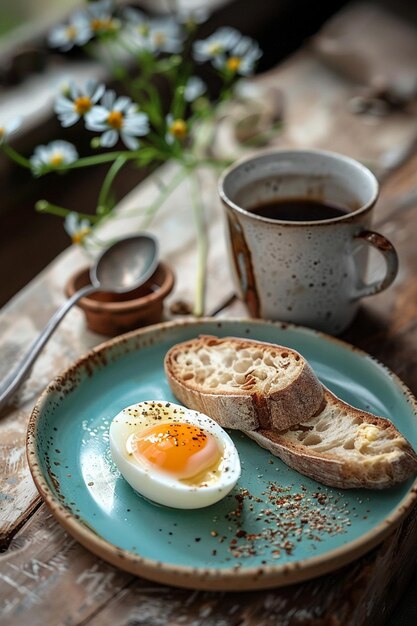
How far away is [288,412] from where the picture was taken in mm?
1097

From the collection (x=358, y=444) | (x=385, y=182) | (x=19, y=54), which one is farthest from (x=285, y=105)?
(x=358, y=444)

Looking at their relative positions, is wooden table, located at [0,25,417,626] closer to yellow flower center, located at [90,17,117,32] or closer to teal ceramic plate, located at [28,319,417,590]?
teal ceramic plate, located at [28,319,417,590]

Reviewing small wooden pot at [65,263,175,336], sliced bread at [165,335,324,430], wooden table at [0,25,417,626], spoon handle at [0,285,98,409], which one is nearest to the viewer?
wooden table at [0,25,417,626]

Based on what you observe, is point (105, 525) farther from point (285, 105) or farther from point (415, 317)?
point (285, 105)

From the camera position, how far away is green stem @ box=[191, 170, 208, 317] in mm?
1486

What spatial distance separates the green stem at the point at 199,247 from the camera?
58.5 inches

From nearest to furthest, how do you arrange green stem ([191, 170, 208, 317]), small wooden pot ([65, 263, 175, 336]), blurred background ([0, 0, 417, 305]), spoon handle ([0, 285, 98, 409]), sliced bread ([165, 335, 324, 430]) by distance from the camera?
sliced bread ([165, 335, 324, 430]) → spoon handle ([0, 285, 98, 409]) → small wooden pot ([65, 263, 175, 336]) → green stem ([191, 170, 208, 317]) → blurred background ([0, 0, 417, 305])

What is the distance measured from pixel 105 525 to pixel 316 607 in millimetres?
276

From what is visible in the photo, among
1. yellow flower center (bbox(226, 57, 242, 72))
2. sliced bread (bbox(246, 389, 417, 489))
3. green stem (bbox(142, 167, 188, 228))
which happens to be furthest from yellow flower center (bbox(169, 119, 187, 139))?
sliced bread (bbox(246, 389, 417, 489))

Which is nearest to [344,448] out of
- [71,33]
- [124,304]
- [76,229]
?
[124,304]

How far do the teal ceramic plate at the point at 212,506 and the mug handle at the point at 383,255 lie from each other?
0.43 feet

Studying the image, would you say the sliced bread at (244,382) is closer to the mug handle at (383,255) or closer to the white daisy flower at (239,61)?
the mug handle at (383,255)

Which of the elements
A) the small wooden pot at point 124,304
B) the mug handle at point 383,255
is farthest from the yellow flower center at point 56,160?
the mug handle at point 383,255

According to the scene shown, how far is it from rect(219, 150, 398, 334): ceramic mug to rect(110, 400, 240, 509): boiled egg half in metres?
0.32
